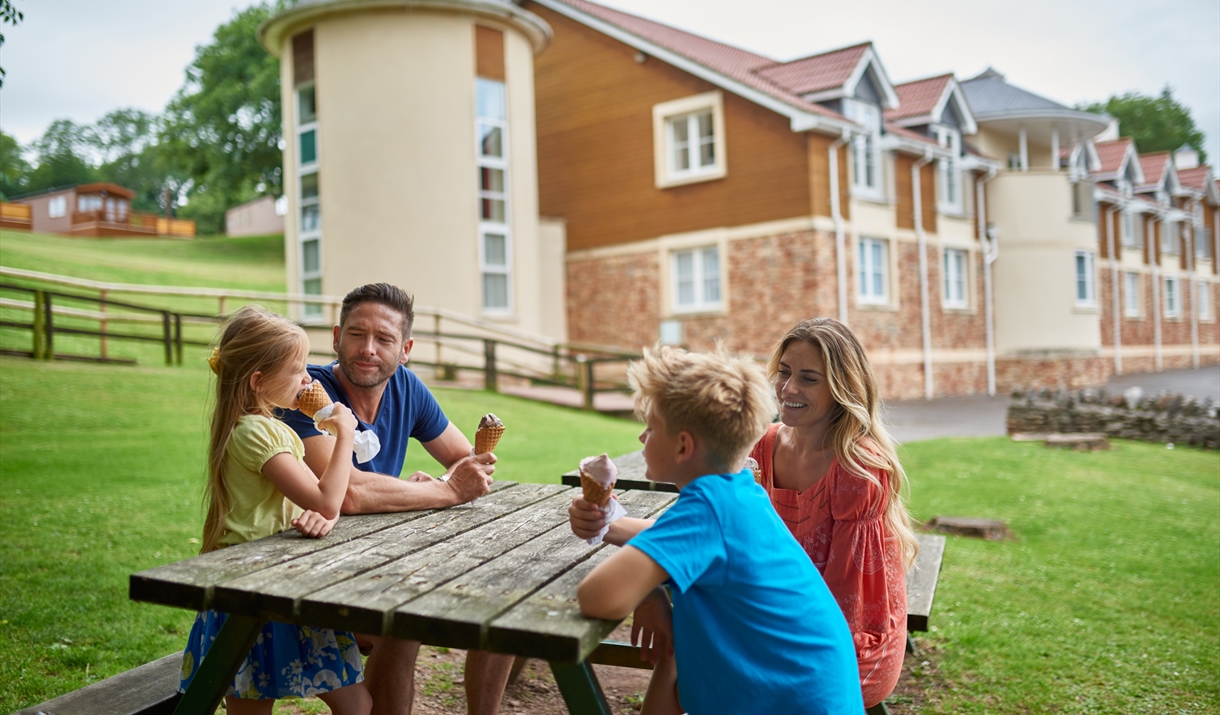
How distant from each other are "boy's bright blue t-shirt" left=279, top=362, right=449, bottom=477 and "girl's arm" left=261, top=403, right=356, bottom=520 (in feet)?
1.90

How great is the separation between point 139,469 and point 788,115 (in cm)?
1480

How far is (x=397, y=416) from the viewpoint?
3.65 m

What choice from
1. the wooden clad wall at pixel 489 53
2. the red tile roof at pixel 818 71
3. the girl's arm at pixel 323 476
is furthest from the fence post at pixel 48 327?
the red tile roof at pixel 818 71

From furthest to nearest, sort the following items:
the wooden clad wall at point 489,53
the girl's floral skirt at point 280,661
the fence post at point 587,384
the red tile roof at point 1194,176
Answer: the red tile roof at point 1194,176 → the wooden clad wall at point 489,53 → the fence post at point 587,384 → the girl's floral skirt at point 280,661

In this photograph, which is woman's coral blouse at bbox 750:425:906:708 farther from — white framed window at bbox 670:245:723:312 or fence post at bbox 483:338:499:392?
white framed window at bbox 670:245:723:312

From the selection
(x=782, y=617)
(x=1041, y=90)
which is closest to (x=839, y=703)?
(x=782, y=617)

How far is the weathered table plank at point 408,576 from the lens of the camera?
207 cm

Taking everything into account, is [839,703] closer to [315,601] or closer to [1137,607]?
[315,601]

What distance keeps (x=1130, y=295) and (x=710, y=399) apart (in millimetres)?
36291

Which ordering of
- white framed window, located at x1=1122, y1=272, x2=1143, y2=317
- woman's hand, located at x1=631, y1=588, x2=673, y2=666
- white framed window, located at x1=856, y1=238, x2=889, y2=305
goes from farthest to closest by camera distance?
white framed window, located at x1=1122, y1=272, x2=1143, y2=317, white framed window, located at x1=856, y1=238, x2=889, y2=305, woman's hand, located at x1=631, y1=588, x2=673, y2=666

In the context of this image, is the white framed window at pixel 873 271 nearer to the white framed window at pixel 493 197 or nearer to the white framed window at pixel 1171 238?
the white framed window at pixel 493 197

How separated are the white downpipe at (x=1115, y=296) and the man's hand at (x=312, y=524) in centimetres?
3376

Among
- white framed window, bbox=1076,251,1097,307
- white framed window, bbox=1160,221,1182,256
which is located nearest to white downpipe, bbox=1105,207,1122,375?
white framed window, bbox=1076,251,1097,307

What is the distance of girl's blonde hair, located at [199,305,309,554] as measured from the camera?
2.81 metres
